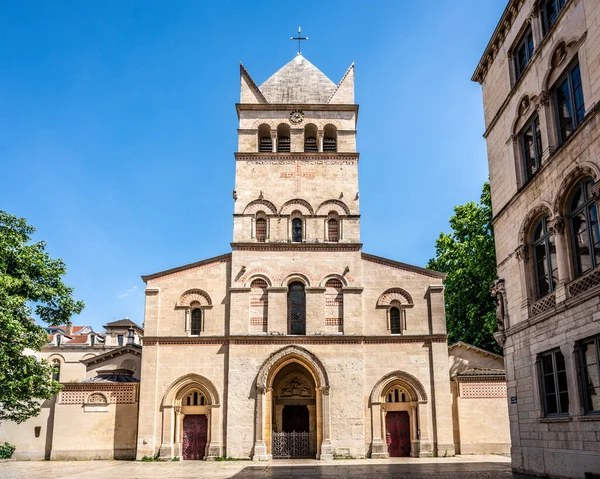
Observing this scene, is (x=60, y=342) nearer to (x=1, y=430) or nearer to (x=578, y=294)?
(x=1, y=430)

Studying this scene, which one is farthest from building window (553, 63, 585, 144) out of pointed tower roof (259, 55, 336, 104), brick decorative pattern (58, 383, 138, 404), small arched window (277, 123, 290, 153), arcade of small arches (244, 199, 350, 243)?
brick decorative pattern (58, 383, 138, 404)

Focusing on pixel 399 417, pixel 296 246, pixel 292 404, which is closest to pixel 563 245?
pixel 399 417

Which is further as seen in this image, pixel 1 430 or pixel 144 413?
pixel 1 430

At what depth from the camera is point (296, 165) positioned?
29.9 m

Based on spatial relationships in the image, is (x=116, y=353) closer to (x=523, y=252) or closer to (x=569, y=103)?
(x=523, y=252)

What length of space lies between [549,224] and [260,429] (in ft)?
51.4

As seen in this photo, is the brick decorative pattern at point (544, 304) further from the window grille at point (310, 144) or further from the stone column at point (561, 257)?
the window grille at point (310, 144)

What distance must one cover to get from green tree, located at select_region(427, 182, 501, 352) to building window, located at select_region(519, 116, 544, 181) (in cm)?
1492

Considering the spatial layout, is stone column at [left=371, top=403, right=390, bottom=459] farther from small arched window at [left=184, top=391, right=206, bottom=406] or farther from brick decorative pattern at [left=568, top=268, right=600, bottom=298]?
brick decorative pattern at [left=568, top=268, right=600, bottom=298]

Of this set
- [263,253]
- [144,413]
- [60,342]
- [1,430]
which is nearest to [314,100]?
[263,253]

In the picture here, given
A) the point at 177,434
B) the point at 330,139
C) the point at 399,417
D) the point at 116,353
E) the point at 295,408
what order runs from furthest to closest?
the point at 116,353 → the point at 330,139 → the point at 295,408 → the point at 399,417 → the point at 177,434

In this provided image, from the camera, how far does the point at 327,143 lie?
101 feet

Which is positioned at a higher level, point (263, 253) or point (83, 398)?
point (263, 253)

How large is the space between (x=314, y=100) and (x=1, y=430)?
22214mm
